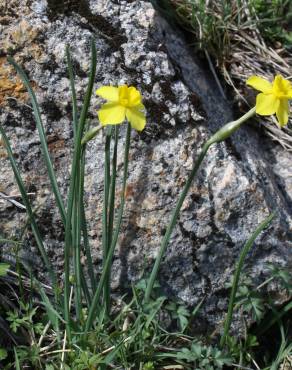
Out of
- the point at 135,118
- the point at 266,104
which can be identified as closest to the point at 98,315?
the point at 135,118

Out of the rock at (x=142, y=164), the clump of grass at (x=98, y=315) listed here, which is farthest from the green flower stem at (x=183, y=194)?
the rock at (x=142, y=164)

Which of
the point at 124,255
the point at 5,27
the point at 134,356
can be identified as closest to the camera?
the point at 134,356

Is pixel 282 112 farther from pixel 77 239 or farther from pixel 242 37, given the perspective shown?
pixel 242 37

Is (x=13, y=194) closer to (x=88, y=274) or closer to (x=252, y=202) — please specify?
(x=88, y=274)

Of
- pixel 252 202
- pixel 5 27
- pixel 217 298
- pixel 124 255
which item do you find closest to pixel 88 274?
pixel 124 255

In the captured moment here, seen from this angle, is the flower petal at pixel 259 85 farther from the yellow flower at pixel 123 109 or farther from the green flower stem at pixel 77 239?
the green flower stem at pixel 77 239

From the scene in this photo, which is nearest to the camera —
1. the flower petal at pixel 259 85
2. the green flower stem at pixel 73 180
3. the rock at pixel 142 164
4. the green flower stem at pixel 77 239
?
the green flower stem at pixel 73 180

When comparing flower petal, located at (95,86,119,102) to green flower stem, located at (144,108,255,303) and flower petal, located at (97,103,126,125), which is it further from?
green flower stem, located at (144,108,255,303)
